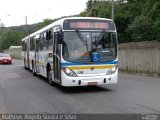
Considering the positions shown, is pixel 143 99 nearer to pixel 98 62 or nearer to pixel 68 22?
pixel 98 62

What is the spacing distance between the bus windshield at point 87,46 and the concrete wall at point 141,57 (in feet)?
29.9

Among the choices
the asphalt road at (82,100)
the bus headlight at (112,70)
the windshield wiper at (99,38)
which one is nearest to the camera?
the asphalt road at (82,100)

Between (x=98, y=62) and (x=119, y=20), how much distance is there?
76.3ft

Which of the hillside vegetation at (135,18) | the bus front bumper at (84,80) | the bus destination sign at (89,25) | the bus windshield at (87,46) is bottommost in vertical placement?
the bus front bumper at (84,80)

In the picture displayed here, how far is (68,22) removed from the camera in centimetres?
1317

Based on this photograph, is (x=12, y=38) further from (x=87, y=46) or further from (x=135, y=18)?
(x=87, y=46)

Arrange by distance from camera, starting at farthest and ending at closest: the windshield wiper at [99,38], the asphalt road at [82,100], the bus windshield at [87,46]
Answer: the windshield wiper at [99,38] → the bus windshield at [87,46] → the asphalt road at [82,100]

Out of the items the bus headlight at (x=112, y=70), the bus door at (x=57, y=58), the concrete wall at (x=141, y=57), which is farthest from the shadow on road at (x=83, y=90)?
the concrete wall at (x=141, y=57)

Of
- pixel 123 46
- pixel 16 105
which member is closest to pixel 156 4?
pixel 123 46

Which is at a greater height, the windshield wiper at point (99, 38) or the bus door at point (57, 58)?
the windshield wiper at point (99, 38)

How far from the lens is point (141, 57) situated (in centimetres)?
2389

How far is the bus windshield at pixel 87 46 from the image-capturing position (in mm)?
12859

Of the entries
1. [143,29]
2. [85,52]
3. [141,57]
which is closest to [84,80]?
[85,52]

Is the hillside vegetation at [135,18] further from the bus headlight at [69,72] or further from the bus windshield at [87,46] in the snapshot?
the bus headlight at [69,72]
